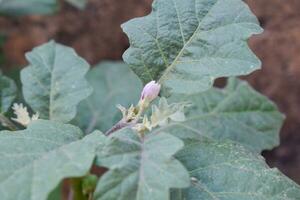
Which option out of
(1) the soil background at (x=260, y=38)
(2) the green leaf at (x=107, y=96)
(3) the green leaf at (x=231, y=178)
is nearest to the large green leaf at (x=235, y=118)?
(2) the green leaf at (x=107, y=96)

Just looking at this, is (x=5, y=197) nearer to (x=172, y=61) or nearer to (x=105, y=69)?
(x=172, y=61)

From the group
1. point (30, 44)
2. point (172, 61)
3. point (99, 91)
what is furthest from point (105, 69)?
point (172, 61)

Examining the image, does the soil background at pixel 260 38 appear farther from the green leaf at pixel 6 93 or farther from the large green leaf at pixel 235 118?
the green leaf at pixel 6 93

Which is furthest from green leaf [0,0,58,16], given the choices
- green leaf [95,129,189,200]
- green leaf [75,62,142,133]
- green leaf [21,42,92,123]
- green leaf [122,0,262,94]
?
green leaf [95,129,189,200]

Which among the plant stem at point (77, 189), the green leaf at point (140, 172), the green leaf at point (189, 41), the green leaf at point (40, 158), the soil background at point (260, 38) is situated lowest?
the soil background at point (260, 38)

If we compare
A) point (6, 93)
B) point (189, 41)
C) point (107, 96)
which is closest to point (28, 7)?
point (107, 96)

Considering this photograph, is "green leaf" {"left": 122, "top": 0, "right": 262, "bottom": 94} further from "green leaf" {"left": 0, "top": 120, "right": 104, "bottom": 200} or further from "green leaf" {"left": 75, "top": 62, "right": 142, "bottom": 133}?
"green leaf" {"left": 75, "top": 62, "right": 142, "bottom": 133}

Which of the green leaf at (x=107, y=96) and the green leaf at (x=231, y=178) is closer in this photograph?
the green leaf at (x=231, y=178)
